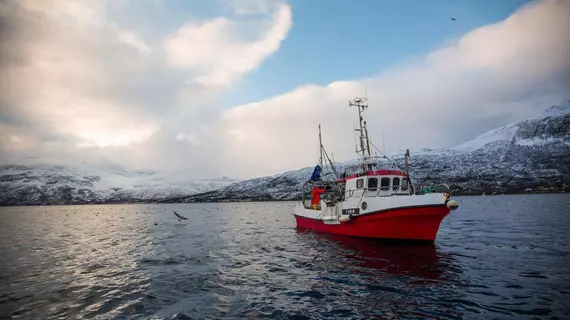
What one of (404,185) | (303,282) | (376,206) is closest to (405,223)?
(376,206)

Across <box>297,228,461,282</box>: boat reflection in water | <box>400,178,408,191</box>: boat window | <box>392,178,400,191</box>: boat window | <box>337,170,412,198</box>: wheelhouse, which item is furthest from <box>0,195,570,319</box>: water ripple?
<box>400,178,408,191</box>: boat window

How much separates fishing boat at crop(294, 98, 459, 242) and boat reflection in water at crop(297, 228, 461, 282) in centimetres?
90

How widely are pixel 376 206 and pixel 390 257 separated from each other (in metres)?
4.97

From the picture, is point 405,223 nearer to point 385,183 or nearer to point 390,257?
point 390,257

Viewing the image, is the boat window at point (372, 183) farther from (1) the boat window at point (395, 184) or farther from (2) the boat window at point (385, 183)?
(1) the boat window at point (395, 184)

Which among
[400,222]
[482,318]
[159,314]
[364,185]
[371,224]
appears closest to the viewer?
[482,318]

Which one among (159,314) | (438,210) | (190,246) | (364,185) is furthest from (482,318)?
(190,246)

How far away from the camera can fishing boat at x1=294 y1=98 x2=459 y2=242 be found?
21984 mm

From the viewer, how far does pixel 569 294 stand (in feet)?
38.1

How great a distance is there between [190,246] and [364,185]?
56.3ft

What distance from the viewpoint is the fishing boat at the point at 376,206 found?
21984mm

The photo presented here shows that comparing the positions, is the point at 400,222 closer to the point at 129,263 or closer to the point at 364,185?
the point at 364,185

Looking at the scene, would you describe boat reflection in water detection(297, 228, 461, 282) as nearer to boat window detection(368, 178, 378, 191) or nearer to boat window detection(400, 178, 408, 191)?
boat window detection(368, 178, 378, 191)

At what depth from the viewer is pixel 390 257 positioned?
773 inches
